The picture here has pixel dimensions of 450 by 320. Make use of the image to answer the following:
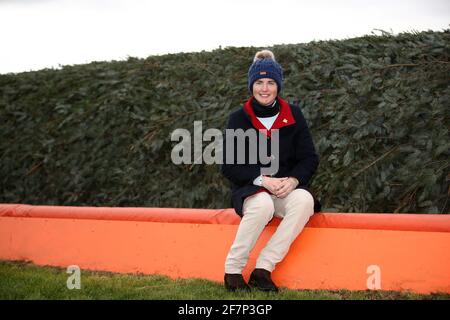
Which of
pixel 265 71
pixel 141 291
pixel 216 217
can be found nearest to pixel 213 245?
pixel 216 217

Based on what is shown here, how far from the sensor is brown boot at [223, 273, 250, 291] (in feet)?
11.7

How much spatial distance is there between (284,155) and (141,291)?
125cm

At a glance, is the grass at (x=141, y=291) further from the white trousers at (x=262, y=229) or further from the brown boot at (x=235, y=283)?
the white trousers at (x=262, y=229)

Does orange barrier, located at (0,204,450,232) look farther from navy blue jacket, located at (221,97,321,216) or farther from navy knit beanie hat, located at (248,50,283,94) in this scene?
navy knit beanie hat, located at (248,50,283,94)

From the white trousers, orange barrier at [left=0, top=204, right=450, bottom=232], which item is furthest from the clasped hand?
orange barrier at [left=0, top=204, right=450, bottom=232]

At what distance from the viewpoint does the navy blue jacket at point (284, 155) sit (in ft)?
12.4

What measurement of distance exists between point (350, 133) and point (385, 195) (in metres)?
0.60

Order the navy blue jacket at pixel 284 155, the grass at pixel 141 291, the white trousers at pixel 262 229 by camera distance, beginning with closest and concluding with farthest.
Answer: the grass at pixel 141 291
the white trousers at pixel 262 229
the navy blue jacket at pixel 284 155

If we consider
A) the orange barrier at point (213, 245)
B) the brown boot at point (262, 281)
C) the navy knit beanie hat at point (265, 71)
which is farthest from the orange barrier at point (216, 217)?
the navy knit beanie hat at point (265, 71)

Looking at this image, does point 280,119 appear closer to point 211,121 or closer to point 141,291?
point 141,291

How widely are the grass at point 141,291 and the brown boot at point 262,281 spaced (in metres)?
0.05

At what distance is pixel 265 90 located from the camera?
3898 mm

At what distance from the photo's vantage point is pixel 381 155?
4.39 meters

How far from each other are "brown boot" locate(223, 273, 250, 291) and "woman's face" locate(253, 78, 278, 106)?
1.13m
